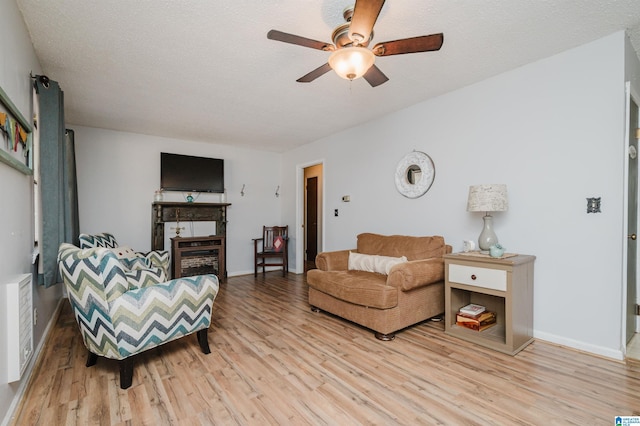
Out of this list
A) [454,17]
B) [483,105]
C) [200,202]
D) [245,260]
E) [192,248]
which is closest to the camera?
[454,17]

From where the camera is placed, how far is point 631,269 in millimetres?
2533

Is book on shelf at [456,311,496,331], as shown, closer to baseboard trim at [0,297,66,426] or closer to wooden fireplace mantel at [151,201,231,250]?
baseboard trim at [0,297,66,426]

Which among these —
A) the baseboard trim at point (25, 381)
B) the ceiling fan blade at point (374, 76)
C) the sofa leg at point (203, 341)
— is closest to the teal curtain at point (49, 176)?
the baseboard trim at point (25, 381)

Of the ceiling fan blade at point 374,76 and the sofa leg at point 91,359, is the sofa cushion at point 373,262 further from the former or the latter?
the sofa leg at point 91,359

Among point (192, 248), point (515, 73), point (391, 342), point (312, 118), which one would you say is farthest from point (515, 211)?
point (192, 248)

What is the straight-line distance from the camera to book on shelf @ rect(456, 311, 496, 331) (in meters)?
2.66

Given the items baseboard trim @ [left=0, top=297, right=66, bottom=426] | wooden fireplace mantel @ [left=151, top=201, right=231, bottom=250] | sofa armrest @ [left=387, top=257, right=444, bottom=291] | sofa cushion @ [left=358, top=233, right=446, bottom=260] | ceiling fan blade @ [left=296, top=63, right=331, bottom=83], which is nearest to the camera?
baseboard trim @ [left=0, top=297, right=66, bottom=426]

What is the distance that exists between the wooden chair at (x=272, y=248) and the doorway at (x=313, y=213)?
100cm

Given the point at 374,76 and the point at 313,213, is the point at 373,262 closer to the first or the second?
the point at 374,76

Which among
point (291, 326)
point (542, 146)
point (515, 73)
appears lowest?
point (291, 326)

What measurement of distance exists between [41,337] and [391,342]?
2864 mm

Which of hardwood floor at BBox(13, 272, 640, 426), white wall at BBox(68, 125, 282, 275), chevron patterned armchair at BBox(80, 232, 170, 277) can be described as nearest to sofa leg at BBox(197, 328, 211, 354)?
hardwood floor at BBox(13, 272, 640, 426)

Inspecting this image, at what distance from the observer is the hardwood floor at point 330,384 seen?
5.41ft

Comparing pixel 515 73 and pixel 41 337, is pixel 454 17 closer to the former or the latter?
pixel 515 73
